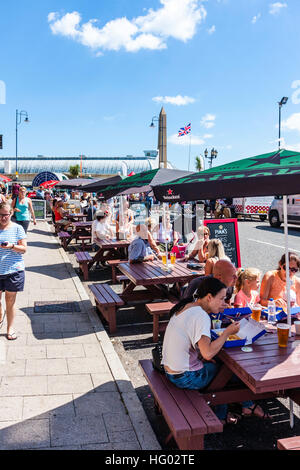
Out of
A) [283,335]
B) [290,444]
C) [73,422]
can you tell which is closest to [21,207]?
[73,422]

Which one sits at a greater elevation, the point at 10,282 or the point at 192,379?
the point at 10,282

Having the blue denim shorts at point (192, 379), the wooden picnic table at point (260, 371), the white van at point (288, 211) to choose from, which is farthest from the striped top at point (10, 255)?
the white van at point (288, 211)

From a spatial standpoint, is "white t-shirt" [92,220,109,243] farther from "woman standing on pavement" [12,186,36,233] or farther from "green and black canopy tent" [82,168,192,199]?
"woman standing on pavement" [12,186,36,233]

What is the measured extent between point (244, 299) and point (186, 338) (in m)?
1.61

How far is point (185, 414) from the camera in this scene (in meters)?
2.84

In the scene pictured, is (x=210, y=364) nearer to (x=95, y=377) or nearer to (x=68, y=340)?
(x=95, y=377)

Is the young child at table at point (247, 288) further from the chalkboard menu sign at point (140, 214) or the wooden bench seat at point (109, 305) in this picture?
the chalkboard menu sign at point (140, 214)

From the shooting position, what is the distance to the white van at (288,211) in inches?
782

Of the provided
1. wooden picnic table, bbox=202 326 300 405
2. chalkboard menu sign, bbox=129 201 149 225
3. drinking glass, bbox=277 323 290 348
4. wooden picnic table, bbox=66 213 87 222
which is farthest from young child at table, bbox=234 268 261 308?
wooden picnic table, bbox=66 213 87 222

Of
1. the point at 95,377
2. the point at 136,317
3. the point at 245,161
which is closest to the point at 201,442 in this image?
the point at 95,377

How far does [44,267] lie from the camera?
9.73m

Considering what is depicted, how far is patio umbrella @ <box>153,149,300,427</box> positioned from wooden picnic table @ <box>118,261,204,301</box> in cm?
181

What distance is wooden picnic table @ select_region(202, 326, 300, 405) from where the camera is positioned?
280 cm

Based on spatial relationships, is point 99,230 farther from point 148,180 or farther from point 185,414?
point 185,414
